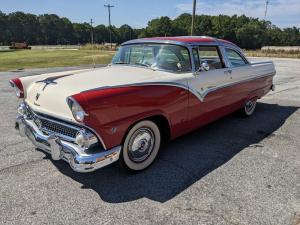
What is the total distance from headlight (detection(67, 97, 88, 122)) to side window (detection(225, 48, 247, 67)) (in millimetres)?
3299

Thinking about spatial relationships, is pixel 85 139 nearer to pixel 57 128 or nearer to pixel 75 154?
pixel 75 154

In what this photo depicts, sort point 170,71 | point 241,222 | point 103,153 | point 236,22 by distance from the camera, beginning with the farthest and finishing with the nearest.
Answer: point 236,22 → point 170,71 → point 103,153 → point 241,222

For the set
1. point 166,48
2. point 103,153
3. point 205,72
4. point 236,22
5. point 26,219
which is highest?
point 236,22

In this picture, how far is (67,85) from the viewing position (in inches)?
138

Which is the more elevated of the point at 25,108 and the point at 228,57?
the point at 228,57

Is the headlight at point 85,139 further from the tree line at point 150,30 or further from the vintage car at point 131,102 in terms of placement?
the tree line at point 150,30

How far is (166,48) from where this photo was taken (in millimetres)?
4367

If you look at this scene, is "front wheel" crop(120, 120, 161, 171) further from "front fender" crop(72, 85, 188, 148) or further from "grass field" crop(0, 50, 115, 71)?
"grass field" crop(0, 50, 115, 71)

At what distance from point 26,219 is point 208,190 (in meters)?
1.93

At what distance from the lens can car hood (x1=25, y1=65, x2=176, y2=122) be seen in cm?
331

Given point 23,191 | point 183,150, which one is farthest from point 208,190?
point 23,191

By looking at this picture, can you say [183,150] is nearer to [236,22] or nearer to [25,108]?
[25,108]

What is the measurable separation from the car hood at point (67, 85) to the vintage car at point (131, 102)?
1 cm

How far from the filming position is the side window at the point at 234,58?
5.39m
